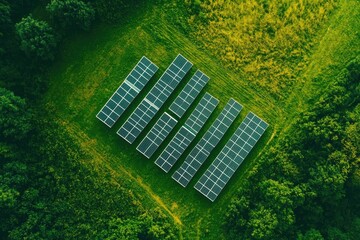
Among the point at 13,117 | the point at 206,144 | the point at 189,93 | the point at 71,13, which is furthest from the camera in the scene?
the point at 189,93

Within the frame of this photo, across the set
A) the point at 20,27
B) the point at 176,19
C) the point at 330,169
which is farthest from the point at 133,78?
the point at 330,169

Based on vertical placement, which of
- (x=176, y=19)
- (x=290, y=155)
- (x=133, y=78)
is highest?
(x=176, y=19)

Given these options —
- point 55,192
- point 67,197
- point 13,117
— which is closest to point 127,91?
point 13,117

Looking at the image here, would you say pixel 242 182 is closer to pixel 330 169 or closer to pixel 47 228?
pixel 330 169

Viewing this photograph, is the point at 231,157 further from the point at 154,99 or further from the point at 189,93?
the point at 154,99

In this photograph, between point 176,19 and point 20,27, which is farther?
point 176,19
